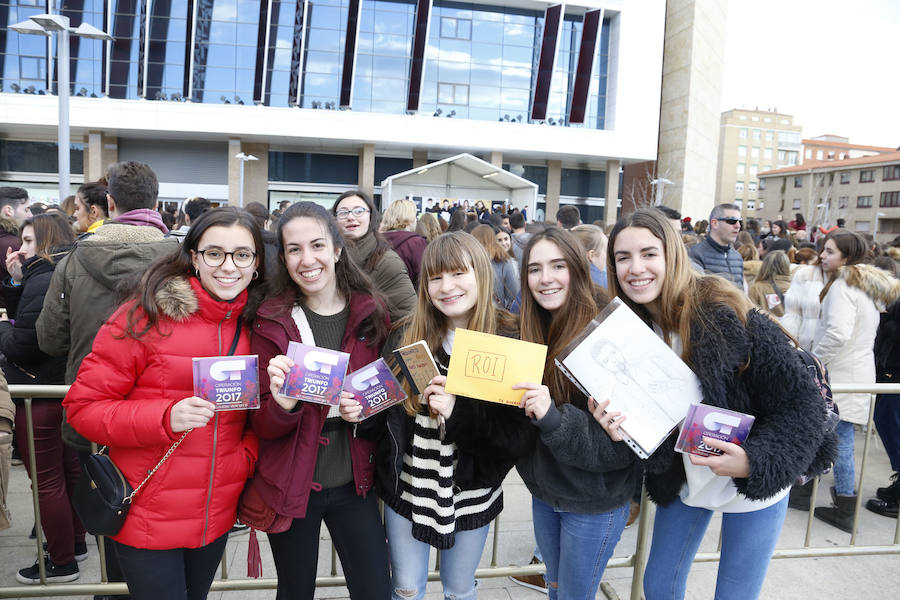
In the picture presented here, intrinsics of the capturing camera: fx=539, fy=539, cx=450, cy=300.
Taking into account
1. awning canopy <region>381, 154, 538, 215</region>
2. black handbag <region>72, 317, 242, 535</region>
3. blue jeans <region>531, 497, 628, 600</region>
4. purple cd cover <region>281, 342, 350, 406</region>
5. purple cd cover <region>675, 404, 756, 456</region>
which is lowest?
blue jeans <region>531, 497, 628, 600</region>

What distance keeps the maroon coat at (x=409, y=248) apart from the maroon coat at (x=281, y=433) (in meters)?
2.66

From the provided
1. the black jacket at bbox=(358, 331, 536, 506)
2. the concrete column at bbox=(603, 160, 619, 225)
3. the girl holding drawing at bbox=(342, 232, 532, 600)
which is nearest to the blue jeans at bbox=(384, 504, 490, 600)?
the girl holding drawing at bbox=(342, 232, 532, 600)

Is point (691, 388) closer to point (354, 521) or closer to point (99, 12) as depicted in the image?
point (354, 521)

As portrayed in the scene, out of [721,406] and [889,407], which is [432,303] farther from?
[889,407]

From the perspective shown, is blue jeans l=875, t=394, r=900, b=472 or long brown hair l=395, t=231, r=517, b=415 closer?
long brown hair l=395, t=231, r=517, b=415

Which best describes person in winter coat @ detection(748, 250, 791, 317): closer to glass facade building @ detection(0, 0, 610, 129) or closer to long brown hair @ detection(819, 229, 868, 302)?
long brown hair @ detection(819, 229, 868, 302)

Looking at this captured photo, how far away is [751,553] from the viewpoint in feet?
7.50

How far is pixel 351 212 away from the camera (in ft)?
13.6

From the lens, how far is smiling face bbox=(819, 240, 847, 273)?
4.64 metres

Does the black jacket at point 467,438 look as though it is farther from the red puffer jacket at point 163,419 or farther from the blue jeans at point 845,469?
the blue jeans at point 845,469

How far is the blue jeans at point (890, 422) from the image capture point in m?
4.50

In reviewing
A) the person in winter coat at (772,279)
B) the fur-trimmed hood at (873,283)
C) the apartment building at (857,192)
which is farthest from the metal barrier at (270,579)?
the apartment building at (857,192)

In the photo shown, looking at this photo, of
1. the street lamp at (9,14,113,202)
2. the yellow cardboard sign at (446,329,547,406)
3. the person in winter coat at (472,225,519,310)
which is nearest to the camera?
the yellow cardboard sign at (446,329,547,406)

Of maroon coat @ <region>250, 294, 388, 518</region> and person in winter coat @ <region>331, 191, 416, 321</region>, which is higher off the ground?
person in winter coat @ <region>331, 191, 416, 321</region>
